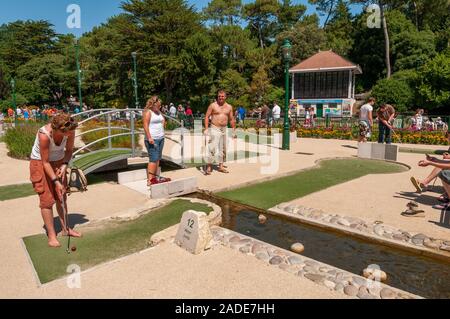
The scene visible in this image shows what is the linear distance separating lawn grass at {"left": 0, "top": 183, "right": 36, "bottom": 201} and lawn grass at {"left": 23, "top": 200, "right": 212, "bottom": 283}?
3.03 metres

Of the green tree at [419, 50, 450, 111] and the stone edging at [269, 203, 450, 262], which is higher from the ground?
the green tree at [419, 50, 450, 111]

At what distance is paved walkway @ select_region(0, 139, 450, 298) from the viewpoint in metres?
3.59

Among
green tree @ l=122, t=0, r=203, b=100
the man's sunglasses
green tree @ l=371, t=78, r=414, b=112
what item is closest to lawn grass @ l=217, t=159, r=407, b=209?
the man's sunglasses

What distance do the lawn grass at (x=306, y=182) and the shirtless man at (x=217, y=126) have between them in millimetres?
1535

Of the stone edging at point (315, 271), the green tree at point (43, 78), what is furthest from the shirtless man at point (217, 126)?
the green tree at point (43, 78)

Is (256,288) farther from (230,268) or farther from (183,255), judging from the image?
(183,255)

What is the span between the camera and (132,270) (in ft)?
13.3

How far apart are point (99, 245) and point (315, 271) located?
273 cm

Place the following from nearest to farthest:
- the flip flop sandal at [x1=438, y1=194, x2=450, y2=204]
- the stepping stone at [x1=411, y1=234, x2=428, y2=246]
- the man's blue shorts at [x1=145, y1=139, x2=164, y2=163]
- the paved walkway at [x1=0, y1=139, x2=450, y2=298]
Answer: the paved walkway at [x1=0, y1=139, x2=450, y2=298]
the stepping stone at [x1=411, y1=234, x2=428, y2=246]
the flip flop sandal at [x1=438, y1=194, x2=450, y2=204]
the man's blue shorts at [x1=145, y1=139, x2=164, y2=163]

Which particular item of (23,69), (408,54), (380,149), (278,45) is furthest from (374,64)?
(23,69)

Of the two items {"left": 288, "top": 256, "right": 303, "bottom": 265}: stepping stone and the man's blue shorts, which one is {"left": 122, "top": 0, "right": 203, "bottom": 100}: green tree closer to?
the man's blue shorts

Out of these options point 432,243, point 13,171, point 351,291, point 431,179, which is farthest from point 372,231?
point 13,171

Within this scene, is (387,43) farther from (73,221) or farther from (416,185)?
(73,221)

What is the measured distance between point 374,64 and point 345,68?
6.22 meters
